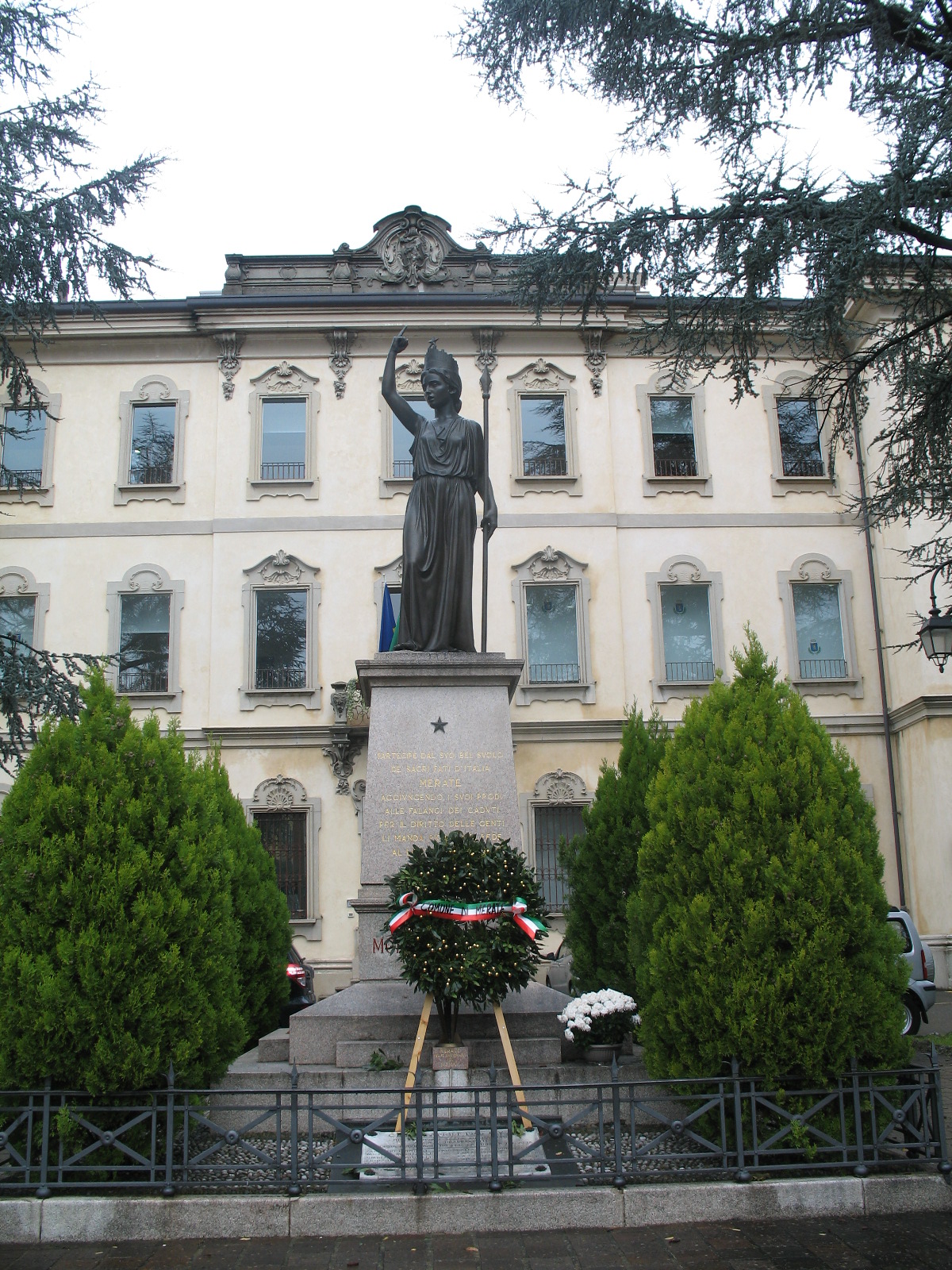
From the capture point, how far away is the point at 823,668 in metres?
23.1

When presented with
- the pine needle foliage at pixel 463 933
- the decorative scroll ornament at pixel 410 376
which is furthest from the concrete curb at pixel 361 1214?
the decorative scroll ornament at pixel 410 376

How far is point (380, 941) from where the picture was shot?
8719 mm

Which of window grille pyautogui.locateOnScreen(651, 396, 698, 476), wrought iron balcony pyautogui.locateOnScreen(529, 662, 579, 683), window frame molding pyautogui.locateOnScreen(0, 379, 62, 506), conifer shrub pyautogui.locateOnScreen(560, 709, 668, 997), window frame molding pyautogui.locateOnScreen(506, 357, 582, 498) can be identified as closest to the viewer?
conifer shrub pyautogui.locateOnScreen(560, 709, 668, 997)

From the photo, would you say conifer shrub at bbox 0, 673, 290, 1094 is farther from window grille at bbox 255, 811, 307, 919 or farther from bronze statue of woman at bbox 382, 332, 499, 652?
window grille at bbox 255, 811, 307, 919

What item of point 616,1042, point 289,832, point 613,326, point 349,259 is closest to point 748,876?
point 616,1042

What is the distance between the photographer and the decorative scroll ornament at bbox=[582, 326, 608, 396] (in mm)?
23984

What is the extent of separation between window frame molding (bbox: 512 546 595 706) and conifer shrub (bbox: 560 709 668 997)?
10168mm

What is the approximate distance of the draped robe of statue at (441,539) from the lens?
998 centimetres

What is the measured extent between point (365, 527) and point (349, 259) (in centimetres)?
589

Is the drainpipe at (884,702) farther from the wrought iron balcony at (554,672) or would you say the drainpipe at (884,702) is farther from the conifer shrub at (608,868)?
the conifer shrub at (608,868)

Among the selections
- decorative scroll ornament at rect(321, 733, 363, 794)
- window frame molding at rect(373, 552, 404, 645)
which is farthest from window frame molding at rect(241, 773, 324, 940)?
window frame molding at rect(373, 552, 404, 645)

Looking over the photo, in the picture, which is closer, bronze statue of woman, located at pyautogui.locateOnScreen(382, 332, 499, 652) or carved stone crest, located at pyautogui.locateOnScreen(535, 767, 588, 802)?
bronze statue of woman, located at pyautogui.locateOnScreen(382, 332, 499, 652)

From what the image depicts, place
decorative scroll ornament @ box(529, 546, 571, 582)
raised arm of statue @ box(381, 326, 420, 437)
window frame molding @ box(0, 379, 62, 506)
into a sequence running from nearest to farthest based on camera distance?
raised arm of statue @ box(381, 326, 420, 437) < decorative scroll ornament @ box(529, 546, 571, 582) < window frame molding @ box(0, 379, 62, 506)

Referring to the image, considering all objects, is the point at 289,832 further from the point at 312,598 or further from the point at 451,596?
the point at 451,596
